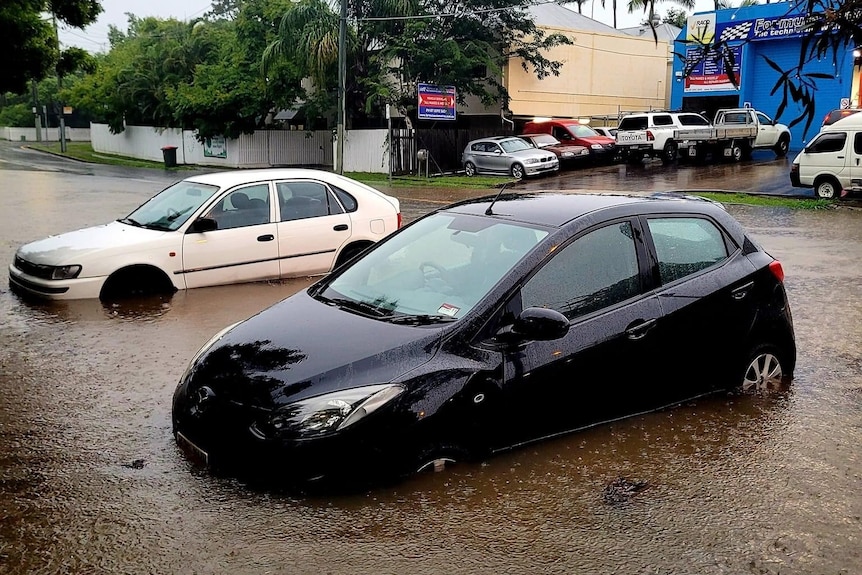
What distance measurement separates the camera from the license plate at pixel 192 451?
15.2 feet

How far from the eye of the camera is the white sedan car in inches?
362

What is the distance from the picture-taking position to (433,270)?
215 inches

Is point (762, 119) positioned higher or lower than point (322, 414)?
higher

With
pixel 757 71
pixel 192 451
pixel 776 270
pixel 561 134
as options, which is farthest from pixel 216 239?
pixel 757 71

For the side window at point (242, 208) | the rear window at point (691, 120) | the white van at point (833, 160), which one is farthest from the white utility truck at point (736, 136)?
the side window at point (242, 208)

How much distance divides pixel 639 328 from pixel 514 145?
25.9 meters

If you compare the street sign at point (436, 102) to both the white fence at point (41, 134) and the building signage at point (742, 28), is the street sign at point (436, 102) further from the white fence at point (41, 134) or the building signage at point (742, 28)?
the white fence at point (41, 134)

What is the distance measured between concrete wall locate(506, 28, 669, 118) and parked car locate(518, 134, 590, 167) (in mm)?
6140

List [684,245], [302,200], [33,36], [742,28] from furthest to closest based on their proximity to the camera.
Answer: [742,28] < [33,36] < [302,200] < [684,245]

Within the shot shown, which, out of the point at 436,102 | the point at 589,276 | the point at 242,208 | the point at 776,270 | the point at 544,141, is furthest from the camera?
the point at 436,102

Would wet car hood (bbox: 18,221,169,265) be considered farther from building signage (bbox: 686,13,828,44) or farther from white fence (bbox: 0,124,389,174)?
building signage (bbox: 686,13,828,44)

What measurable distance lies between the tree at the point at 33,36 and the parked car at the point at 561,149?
756 inches

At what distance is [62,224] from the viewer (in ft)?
54.8

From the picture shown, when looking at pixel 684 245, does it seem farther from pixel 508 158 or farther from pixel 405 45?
pixel 405 45
